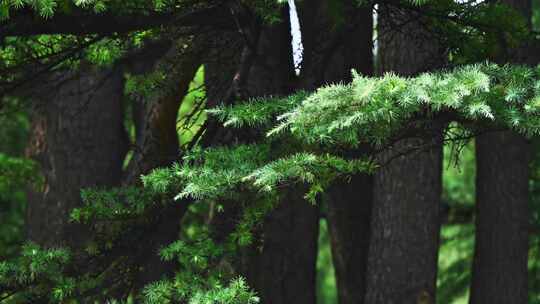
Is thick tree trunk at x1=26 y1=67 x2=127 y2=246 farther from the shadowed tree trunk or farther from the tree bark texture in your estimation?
the shadowed tree trunk

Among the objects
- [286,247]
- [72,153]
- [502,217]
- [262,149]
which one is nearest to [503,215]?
[502,217]

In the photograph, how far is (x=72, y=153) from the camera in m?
10.3

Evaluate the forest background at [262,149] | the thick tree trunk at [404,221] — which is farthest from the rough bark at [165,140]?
the thick tree trunk at [404,221]

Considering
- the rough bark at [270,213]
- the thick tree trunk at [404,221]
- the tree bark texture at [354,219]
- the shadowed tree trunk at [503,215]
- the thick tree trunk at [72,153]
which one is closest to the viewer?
the rough bark at [270,213]

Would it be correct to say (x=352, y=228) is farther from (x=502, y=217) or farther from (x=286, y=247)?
(x=502, y=217)

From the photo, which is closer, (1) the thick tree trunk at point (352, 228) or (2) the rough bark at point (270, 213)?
(2) the rough bark at point (270, 213)

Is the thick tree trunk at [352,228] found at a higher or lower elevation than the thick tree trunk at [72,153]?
lower

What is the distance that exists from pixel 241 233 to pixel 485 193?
4.80 meters

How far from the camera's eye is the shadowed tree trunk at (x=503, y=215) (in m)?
9.35

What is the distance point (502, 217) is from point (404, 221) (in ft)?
5.31

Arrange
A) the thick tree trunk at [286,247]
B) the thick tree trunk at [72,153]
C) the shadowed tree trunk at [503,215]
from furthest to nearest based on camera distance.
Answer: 1. the thick tree trunk at [72,153]
2. the shadowed tree trunk at [503,215]
3. the thick tree trunk at [286,247]

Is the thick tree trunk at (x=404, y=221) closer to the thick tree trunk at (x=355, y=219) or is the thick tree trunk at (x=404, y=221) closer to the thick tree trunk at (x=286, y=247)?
the thick tree trunk at (x=355, y=219)

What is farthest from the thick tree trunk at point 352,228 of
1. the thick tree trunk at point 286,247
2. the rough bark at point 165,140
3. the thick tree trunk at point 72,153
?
the thick tree trunk at point 72,153

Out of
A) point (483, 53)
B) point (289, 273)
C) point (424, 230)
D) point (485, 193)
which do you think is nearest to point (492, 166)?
point (485, 193)
